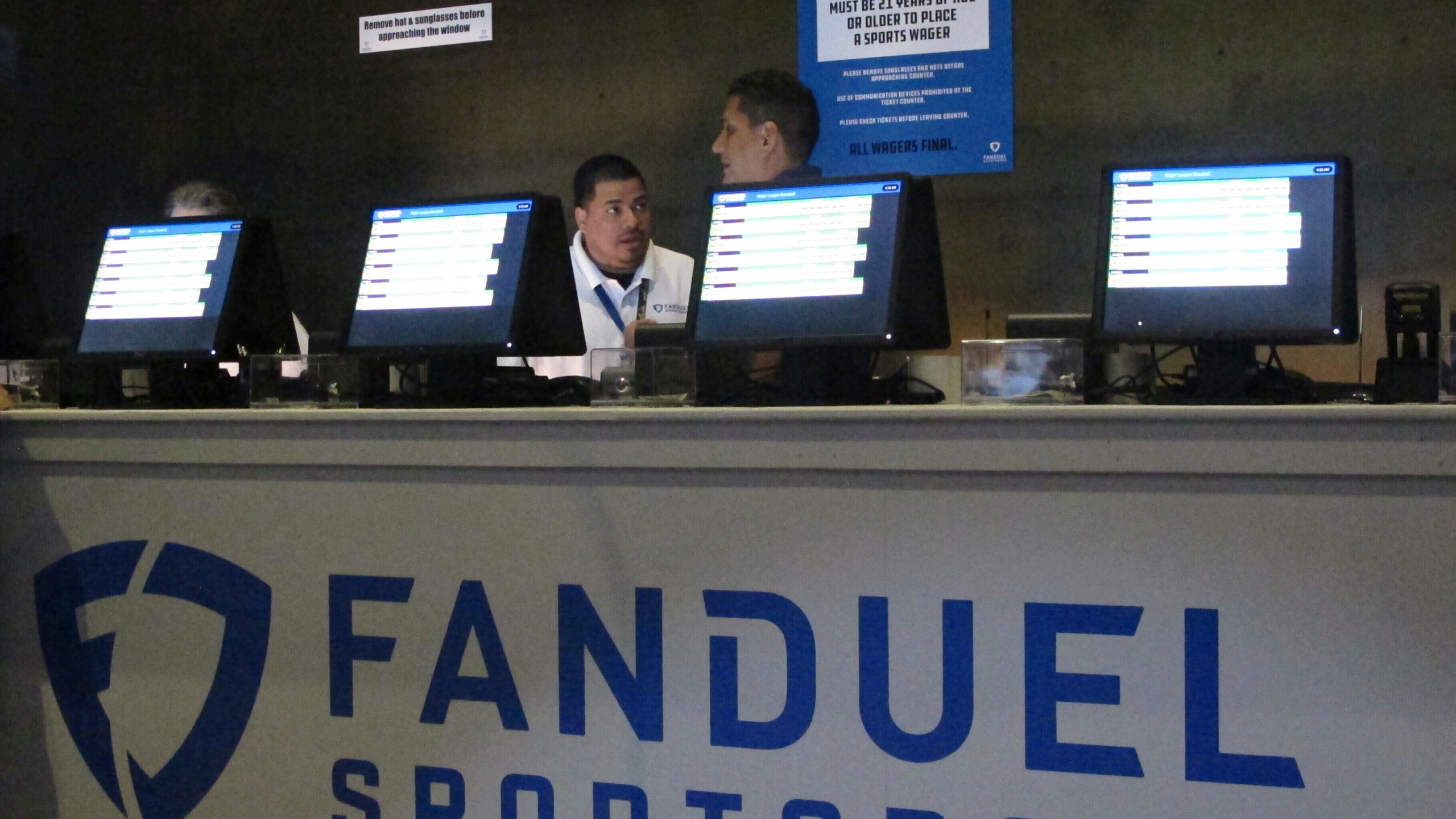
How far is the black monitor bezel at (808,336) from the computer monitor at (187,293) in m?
0.96

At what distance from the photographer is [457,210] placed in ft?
7.92

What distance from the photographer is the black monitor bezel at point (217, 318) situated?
253 centimetres

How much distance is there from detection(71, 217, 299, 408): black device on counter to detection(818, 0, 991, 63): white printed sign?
5.71ft

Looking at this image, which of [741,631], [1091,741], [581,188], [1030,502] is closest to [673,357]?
→ [741,631]

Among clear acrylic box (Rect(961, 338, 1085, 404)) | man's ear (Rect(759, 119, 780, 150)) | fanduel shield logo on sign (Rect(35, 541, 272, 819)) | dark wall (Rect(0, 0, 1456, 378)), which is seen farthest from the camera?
man's ear (Rect(759, 119, 780, 150))

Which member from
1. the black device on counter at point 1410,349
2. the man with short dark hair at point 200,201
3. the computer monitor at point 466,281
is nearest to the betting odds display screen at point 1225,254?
the black device on counter at point 1410,349

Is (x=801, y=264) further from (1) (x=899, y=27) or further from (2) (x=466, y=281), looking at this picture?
(1) (x=899, y=27)

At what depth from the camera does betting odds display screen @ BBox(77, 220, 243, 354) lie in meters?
2.56

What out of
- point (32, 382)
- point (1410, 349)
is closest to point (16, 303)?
point (32, 382)

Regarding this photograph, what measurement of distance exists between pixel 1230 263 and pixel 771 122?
162 centimetres

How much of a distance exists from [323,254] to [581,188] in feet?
3.27

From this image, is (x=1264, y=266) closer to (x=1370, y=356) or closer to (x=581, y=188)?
(x=1370, y=356)

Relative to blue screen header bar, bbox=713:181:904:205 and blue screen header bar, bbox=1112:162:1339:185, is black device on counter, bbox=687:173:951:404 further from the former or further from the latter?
blue screen header bar, bbox=1112:162:1339:185

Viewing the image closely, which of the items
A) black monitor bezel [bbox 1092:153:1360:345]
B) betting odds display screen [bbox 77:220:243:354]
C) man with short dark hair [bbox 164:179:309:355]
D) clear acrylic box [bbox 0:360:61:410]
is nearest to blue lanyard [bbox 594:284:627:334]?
man with short dark hair [bbox 164:179:309:355]
